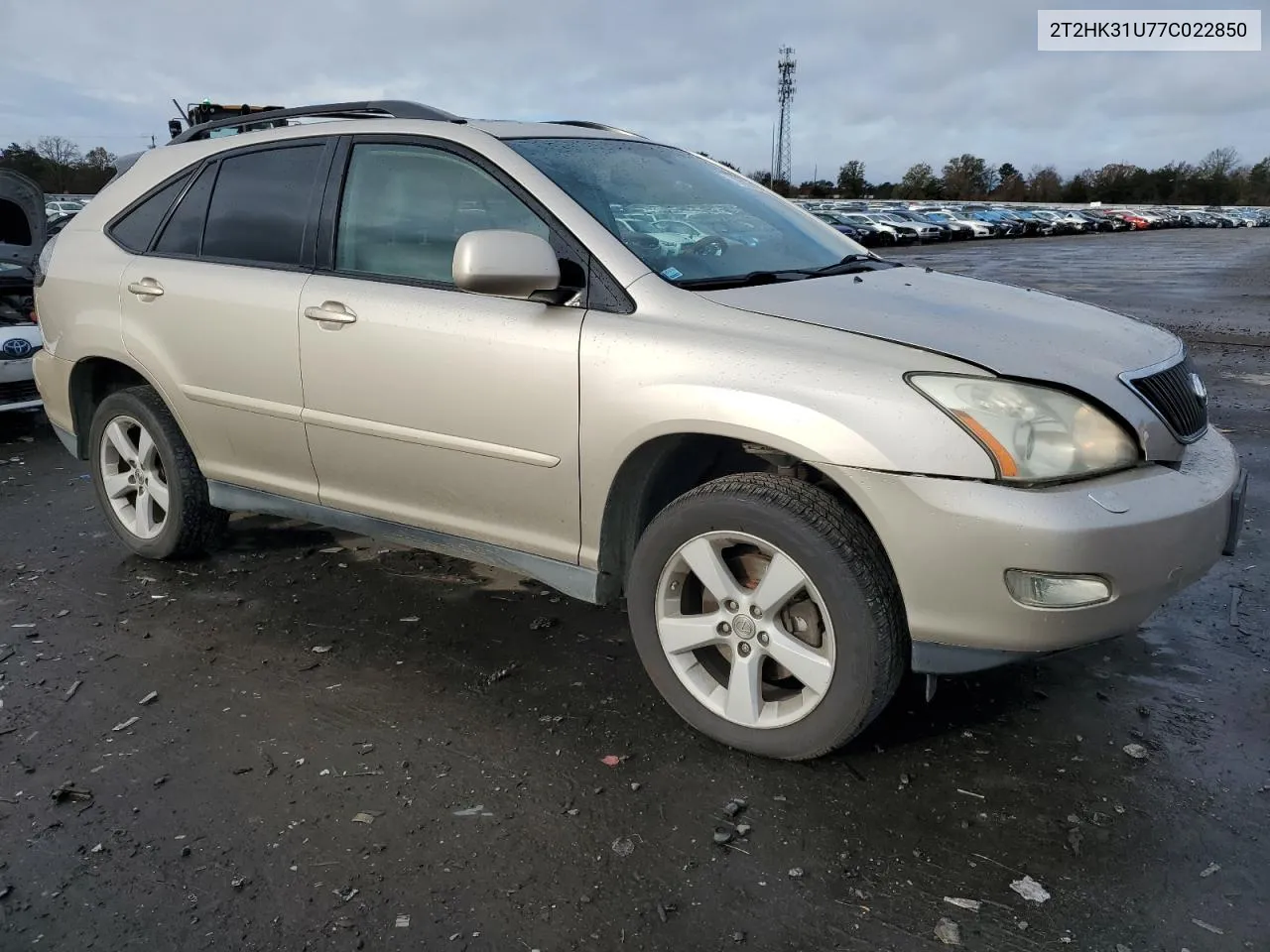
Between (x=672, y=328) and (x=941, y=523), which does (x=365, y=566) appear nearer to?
(x=672, y=328)

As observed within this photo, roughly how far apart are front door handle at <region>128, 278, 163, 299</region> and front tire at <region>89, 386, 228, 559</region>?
434 mm

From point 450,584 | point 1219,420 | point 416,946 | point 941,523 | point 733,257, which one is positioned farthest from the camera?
point 1219,420

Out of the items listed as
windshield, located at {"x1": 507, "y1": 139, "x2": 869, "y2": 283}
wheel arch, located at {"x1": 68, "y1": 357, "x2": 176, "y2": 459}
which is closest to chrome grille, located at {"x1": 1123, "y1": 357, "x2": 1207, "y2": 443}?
windshield, located at {"x1": 507, "y1": 139, "x2": 869, "y2": 283}

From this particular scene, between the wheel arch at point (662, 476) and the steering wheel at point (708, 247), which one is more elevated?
the steering wheel at point (708, 247)

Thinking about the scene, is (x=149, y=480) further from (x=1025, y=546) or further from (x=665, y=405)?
(x=1025, y=546)

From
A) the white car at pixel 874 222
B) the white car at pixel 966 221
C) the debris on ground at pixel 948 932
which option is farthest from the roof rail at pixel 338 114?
the white car at pixel 966 221

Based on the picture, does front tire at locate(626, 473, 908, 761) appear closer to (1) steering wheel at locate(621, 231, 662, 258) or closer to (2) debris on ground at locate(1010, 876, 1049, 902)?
(2) debris on ground at locate(1010, 876, 1049, 902)

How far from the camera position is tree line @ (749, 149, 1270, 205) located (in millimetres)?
111188

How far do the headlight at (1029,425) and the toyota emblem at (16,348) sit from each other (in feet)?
22.1

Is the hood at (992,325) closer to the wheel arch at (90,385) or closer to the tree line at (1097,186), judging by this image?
the wheel arch at (90,385)

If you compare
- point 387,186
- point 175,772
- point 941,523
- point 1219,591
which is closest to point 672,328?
point 941,523

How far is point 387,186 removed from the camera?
3.61 m

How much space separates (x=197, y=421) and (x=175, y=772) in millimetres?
1647

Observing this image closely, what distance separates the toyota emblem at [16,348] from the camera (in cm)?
708
